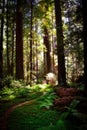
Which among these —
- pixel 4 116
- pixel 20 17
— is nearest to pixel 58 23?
pixel 20 17

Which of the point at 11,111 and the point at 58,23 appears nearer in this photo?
the point at 11,111

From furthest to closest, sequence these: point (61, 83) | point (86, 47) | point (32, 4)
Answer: point (32, 4), point (61, 83), point (86, 47)

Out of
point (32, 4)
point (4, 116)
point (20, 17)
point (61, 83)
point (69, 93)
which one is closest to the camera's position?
point (4, 116)

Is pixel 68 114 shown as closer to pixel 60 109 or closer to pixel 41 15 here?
pixel 60 109

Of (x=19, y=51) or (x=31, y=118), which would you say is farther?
(x=19, y=51)

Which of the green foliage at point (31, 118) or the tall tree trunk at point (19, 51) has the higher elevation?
the tall tree trunk at point (19, 51)

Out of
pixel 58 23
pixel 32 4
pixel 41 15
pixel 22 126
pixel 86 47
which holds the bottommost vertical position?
pixel 22 126

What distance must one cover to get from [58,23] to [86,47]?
649cm

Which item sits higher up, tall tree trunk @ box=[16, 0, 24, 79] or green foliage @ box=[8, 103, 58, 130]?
tall tree trunk @ box=[16, 0, 24, 79]

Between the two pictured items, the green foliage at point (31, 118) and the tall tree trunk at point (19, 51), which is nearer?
the green foliage at point (31, 118)

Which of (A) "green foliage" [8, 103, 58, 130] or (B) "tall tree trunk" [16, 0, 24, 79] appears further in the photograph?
(B) "tall tree trunk" [16, 0, 24, 79]

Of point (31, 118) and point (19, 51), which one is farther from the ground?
point (19, 51)

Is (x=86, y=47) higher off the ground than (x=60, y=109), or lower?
higher

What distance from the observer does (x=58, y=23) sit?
16.4 m
